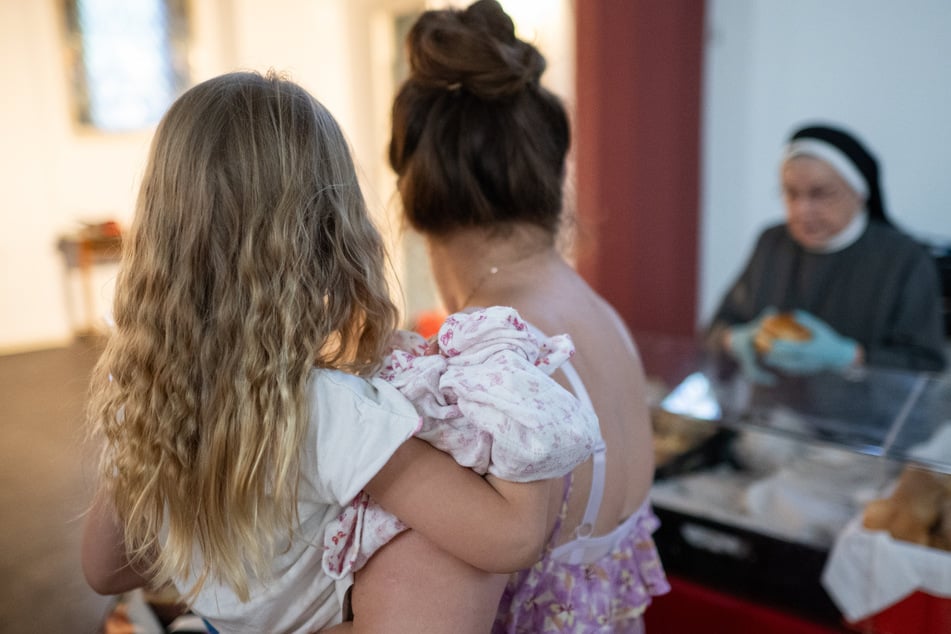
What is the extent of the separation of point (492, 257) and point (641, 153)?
8.72 feet

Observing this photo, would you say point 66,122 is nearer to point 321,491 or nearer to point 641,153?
point 641,153

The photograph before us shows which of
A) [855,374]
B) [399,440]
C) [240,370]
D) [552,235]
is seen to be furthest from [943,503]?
[240,370]

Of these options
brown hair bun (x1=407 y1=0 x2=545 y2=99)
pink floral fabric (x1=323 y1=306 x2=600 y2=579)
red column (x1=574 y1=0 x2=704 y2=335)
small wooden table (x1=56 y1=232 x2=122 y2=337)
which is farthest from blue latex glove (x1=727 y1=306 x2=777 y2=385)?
small wooden table (x1=56 y1=232 x2=122 y2=337)

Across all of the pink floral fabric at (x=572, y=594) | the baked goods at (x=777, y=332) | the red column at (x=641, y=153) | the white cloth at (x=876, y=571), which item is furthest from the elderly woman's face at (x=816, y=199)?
the pink floral fabric at (x=572, y=594)

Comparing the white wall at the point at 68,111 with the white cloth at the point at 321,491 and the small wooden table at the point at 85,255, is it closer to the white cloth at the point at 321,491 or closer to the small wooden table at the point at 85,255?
the small wooden table at the point at 85,255

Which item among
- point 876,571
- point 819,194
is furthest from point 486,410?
point 819,194

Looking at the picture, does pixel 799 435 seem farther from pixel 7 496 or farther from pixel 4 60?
pixel 4 60

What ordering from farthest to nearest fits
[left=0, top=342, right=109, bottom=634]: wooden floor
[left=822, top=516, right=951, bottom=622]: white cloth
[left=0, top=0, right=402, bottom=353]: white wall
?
1. [left=0, top=0, right=402, bottom=353]: white wall
2. [left=822, top=516, right=951, bottom=622]: white cloth
3. [left=0, top=342, right=109, bottom=634]: wooden floor

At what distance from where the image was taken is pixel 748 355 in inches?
97.3

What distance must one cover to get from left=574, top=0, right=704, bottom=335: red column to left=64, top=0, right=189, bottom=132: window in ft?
13.8

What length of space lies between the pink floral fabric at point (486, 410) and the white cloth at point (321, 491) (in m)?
0.03

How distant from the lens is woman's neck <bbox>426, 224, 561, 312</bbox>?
3.93 feet

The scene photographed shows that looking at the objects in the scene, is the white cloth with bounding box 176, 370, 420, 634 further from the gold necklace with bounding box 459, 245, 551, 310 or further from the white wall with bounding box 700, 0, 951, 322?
the white wall with bounding box 700, 0, 951, 322

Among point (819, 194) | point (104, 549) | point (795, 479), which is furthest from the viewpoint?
point (819, 194)
